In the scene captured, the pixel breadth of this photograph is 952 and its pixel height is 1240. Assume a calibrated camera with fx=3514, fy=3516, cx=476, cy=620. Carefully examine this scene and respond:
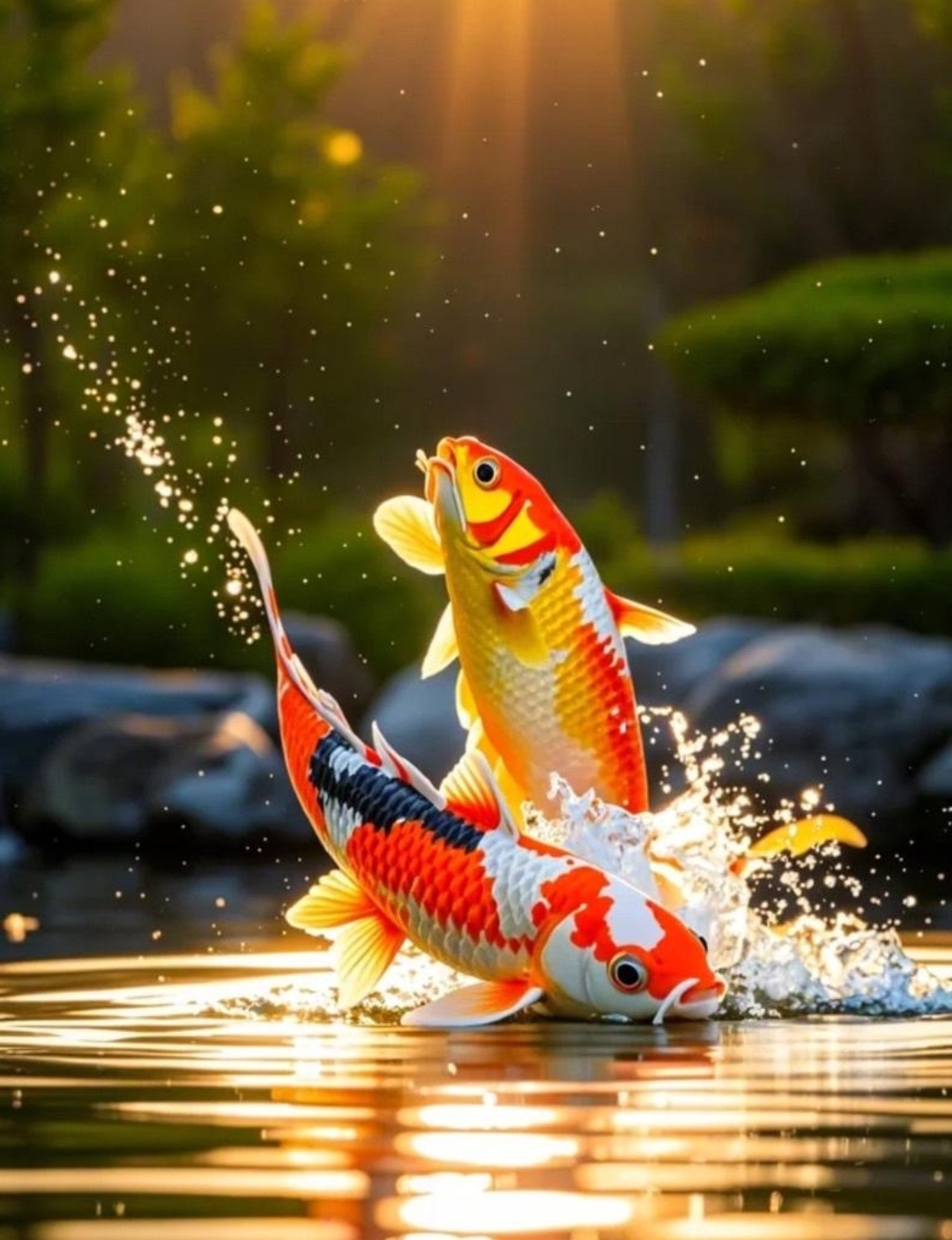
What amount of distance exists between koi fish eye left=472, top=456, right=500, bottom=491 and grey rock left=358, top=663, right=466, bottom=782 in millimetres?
11511

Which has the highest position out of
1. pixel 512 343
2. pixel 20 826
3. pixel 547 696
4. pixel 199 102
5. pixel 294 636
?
pixel 512 343

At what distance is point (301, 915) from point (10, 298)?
70.8ft

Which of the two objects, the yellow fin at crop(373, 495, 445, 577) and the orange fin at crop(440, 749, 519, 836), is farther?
the yellow fin at crop(373, 495, 445, 577)

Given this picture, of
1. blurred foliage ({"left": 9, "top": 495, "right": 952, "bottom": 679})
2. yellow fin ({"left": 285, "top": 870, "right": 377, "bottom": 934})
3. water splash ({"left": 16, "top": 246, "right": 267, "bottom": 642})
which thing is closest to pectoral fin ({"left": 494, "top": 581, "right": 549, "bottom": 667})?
yellow fin ({"left": 285, "top": 870, "right": 377, "bottom": 934})

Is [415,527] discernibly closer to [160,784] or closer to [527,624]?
[527,624]

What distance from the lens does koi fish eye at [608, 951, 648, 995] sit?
309 inches

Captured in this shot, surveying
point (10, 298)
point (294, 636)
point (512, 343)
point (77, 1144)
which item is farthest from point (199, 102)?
point (77, 1144)

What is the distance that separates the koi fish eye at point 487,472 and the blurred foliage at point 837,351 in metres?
17.4

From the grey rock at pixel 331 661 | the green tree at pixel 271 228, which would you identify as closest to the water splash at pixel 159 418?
the green tree at pixel 271 228

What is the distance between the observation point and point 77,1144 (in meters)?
6.25

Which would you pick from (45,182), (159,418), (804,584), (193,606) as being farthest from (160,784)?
(159,418)

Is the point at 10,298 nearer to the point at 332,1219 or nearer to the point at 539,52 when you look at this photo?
the point at 539,52

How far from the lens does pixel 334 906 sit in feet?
27.4

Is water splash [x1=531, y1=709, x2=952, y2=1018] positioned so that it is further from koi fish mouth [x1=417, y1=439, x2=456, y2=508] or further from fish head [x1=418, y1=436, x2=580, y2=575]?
koi fish mouth [x1=417, y1=439, x2=456, y2=508]
